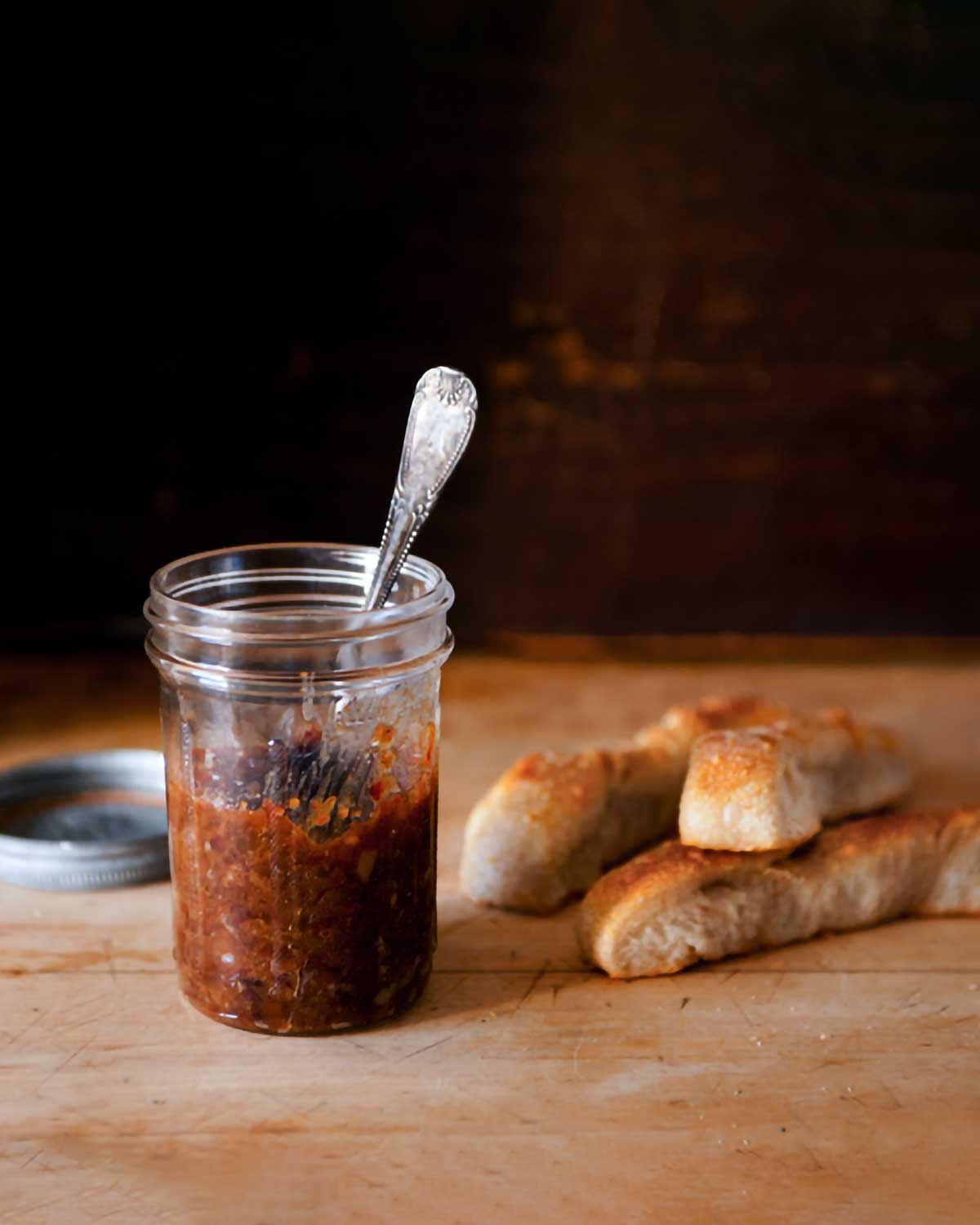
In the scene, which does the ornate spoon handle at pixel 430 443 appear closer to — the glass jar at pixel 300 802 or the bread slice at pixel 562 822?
the glass jar at pixel 300 802

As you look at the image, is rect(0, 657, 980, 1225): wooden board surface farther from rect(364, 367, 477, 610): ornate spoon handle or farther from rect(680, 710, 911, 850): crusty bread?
rect(364, 367, 477, 610): ornate spoon handle

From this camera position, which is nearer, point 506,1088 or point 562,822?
point 506,1088

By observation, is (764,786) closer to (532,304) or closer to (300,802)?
(300,802)

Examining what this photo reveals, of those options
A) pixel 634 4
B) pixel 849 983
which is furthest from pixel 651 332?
pixel 849 983

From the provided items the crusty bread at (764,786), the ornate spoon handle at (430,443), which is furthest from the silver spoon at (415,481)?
the crusty bread at (764,786)

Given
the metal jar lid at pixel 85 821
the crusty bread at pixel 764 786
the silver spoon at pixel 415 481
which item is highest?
the silver spoon at pixel 415 481

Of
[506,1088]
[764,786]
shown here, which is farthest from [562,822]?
[506,1088]
